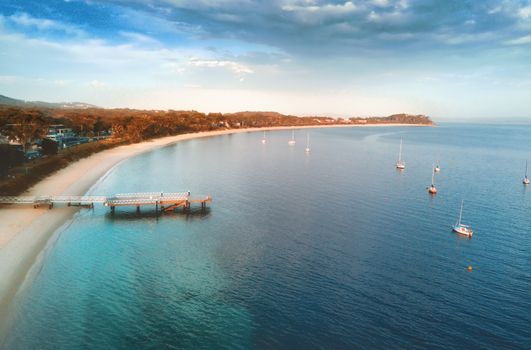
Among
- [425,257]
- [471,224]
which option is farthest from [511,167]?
[425,257]

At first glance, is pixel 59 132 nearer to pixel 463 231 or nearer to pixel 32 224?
pixel 32 224

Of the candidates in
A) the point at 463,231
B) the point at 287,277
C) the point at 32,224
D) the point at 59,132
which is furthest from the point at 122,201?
the point at 59,132

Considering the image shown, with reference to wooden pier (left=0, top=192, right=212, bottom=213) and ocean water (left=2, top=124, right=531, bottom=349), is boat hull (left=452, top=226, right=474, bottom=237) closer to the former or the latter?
ocean water (left=2, top=124, right=531, bottom=349)

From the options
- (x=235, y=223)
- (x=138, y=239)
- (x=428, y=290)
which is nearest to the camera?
(x=428, y=290)

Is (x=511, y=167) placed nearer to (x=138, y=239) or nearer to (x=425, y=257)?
(x=425, y=257)

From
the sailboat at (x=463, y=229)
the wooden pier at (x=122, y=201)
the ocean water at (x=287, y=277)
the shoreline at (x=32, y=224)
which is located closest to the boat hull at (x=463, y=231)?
the sailboat at (x=463, y=229)

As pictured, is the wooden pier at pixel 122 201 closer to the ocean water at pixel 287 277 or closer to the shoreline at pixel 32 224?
the shoreline at pixel 32 224
